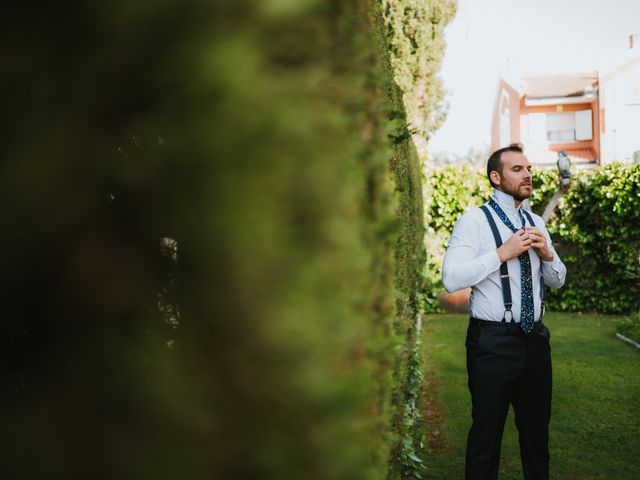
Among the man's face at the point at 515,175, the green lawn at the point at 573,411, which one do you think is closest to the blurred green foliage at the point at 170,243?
the man's face at the point at 515,175

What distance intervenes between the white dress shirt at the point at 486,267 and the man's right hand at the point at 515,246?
0.05 meters

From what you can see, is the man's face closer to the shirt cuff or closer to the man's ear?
the man's ear

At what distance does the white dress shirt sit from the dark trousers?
0.44 ft

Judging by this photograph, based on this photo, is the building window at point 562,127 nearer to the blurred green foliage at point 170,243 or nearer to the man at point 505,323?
the man at point 505,323

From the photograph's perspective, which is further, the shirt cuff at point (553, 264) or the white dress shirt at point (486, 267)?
the shirt cuff at point (553, 264)

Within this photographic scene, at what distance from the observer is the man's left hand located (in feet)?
13.0

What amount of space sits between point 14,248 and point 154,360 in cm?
24

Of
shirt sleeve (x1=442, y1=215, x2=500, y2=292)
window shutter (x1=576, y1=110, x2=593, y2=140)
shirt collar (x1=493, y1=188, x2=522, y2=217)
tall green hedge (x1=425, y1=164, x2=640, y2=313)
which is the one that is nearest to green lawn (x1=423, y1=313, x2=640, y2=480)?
shirt sleeve (x1=442, y1=215, x2=500, y2=292)

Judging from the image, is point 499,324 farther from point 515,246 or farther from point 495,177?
point 495,177

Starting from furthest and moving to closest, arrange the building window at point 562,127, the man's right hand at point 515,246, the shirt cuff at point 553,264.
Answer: the building window at point 562,127
the shirt cuff at point 553,264
the man's right hand at point 515,246

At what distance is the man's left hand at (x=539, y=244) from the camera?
397 centimetres

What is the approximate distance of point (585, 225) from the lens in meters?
13.5

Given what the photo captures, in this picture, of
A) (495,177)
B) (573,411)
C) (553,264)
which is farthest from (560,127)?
(553,264)

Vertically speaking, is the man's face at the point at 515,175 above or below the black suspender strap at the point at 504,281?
above
